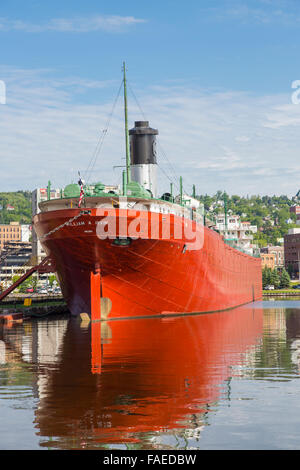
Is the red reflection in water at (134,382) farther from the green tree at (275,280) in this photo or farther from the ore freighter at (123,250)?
the green tree at (275,280)

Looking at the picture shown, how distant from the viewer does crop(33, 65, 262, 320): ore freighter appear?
35375 mm

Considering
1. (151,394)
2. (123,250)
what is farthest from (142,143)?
(151,394)

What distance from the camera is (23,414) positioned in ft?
40.8

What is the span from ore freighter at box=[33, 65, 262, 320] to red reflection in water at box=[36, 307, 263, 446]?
7.14m

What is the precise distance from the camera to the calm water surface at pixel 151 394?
10.6 metres

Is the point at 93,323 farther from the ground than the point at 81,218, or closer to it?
closer to it

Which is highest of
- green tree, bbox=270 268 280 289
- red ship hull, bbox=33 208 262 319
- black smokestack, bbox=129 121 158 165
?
black smokestack, bbox=129 121 158 165

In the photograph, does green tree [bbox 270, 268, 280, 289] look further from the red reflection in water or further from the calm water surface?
the calm water surface

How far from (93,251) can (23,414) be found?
2394 centimetres

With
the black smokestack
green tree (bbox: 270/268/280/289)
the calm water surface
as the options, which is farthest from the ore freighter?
green tree (bbox: 270/268/280/289)

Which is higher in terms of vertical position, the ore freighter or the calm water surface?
the ore freighter

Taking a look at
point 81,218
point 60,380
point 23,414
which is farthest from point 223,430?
point 81,218

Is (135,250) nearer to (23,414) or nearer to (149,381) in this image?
(149,381)

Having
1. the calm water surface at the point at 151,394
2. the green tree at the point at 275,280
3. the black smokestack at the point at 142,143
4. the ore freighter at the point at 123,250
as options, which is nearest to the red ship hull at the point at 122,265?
the ore freighter at the point at 123,250
